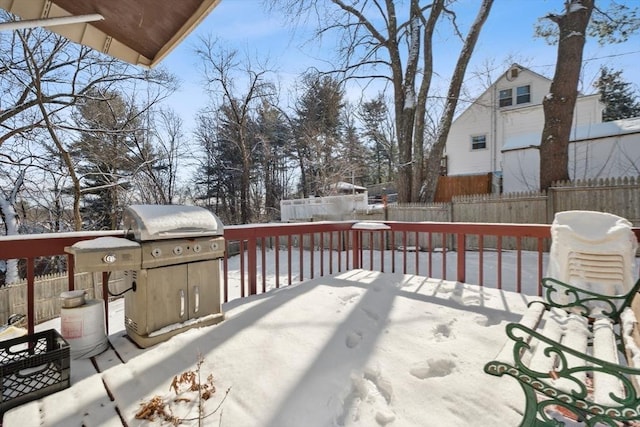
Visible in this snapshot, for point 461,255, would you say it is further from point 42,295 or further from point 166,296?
point 42,295

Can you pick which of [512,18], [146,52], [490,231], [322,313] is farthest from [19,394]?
[512,18]

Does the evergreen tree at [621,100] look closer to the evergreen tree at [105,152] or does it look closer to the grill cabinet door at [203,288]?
the grill cabinet door at [203,288]

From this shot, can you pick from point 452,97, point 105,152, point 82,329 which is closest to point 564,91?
point 452,97

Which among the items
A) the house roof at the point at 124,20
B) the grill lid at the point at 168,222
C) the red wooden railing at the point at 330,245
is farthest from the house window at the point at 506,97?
the grill lid at the point at 168,222

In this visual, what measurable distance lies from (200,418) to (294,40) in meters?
10.8

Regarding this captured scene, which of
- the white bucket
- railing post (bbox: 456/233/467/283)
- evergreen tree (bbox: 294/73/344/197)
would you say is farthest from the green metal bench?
evergreen tree (bbox: 294/73/344/197)

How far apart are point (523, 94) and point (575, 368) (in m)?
17.0

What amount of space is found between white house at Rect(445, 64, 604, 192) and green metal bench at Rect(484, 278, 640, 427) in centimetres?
1220

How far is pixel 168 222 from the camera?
2174mm

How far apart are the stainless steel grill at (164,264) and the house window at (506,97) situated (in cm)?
1672

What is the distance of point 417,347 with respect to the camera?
2057mm

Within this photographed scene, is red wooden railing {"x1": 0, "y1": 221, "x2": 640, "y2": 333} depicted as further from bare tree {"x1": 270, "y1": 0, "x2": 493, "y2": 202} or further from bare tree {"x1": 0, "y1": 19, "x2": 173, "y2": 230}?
bare tree {"x1": 0, "y1": 19, "x2": 173, "y2": 230}

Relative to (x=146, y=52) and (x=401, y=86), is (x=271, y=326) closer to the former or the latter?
(x=146, y=52)

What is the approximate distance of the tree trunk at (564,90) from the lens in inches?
293
